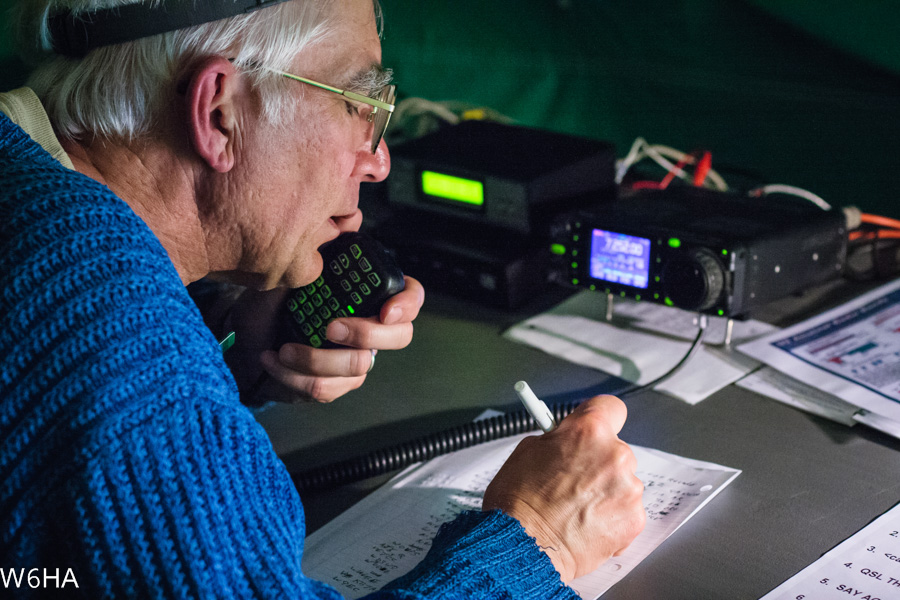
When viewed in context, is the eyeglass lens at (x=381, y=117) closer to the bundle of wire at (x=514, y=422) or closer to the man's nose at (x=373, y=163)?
the man's nose at (x=373, y=163)

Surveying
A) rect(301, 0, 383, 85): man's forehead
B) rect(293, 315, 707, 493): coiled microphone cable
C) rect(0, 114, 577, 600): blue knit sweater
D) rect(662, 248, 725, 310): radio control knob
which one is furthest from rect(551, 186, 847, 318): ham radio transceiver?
rect(0, 114, 577, 600): blue knit sweater

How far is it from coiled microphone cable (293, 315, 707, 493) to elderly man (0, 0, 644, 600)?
0.15 metres

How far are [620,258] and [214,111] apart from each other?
69 cm

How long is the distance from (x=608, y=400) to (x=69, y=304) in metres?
0.58

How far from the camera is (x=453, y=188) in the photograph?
149 centimetres

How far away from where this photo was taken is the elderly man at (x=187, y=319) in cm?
54

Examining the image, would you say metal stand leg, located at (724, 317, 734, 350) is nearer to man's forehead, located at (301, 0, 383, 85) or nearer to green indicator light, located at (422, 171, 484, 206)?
green indicator light, located at (422, 171, 484, 206)

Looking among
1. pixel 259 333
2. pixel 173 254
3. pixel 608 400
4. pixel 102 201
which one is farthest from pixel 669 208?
pixel 102 201

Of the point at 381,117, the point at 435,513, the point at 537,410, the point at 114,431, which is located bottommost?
the point at 435,513

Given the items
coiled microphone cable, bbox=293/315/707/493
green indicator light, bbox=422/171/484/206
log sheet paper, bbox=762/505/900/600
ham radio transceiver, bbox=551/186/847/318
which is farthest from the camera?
green indicator light, bbox=422/171/484/206

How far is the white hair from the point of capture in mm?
802

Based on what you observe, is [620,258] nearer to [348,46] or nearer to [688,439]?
[688,439]

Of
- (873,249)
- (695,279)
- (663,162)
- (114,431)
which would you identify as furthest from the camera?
(663,162)

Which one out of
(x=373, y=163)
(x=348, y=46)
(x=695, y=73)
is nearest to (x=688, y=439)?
(x=373, y=163)
